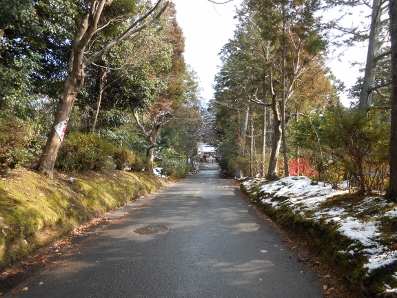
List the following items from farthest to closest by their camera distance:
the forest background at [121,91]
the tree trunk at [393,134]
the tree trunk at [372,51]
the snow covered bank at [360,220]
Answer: the tree trunk at [372,51] → the forest background at [121,91] → the tree trunk at [393,134] → the snow covered bank at [360,220]

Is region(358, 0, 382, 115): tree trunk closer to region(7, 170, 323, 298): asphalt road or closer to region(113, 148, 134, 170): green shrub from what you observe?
region(7, 170, 323, 298): asphalt road

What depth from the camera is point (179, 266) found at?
3814mm

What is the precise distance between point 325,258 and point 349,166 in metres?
2.41

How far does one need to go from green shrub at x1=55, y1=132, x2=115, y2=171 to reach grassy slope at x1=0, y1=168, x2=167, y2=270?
1.44 ft

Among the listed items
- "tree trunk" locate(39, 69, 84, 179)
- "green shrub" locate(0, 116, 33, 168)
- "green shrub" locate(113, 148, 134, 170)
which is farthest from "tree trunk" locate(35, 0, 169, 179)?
"green shrub" locate(113, 148, 134, 170)

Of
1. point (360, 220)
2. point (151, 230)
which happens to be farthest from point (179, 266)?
point (360, 220)

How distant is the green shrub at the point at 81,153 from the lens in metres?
8.14

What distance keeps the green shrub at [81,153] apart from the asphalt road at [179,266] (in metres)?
3.28

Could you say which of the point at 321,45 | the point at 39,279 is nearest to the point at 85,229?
the point at 39,279

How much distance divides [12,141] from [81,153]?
330 cm

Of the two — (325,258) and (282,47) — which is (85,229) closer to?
(325,258)

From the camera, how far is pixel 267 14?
1104 centimetres

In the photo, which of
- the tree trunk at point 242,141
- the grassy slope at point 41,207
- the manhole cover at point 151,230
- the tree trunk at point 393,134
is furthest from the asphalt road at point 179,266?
the tree trunk at point 242,141

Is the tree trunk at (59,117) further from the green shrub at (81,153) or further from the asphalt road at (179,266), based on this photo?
the asphalt road at (179,266)
